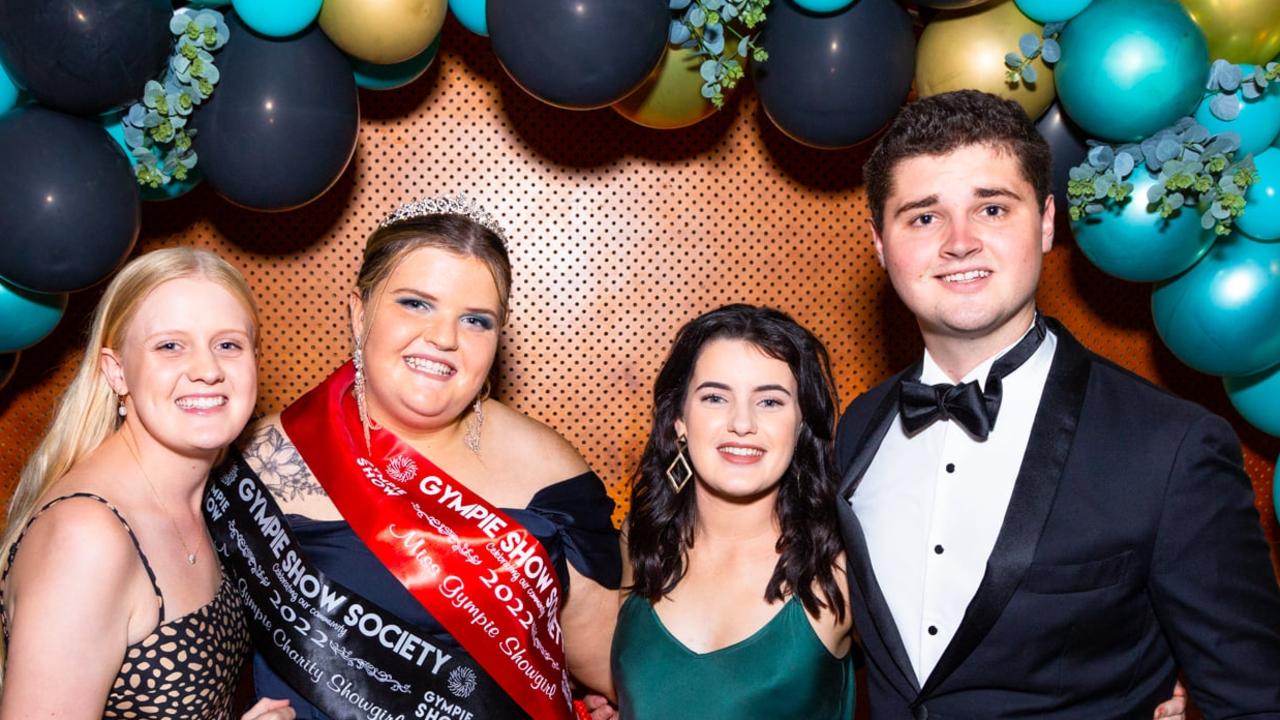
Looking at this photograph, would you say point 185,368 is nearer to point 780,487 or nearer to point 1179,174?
point 780,487

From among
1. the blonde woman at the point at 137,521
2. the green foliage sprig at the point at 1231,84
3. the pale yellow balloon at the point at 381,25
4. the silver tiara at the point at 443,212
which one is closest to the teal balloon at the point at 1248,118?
the green foliage sprig at the point at 1231,84

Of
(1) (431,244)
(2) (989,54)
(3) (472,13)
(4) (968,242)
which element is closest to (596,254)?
(3) (472,13)

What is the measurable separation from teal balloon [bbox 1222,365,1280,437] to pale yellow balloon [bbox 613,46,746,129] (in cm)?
148

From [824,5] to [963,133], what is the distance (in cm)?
61

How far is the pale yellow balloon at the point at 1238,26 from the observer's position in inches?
90.9

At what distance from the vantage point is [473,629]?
2232 millimetres

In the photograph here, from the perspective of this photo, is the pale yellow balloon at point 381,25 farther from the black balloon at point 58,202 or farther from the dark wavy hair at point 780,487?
the dark wavy hair at point 780,487

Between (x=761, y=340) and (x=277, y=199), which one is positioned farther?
(x=277, y=199)

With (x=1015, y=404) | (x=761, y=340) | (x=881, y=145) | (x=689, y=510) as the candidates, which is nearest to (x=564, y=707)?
(x=689, y=510)

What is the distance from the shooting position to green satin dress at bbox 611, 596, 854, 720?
2059mm

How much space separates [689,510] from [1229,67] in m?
1.48

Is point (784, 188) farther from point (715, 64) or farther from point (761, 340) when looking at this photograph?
point (761, 340)

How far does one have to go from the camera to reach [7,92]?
217cm

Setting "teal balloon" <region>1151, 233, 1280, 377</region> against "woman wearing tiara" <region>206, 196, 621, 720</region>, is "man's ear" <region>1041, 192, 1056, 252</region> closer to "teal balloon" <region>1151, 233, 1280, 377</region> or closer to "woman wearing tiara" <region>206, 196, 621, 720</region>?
"teal balloon" <region>1151, 233, 1280, 377</region>
